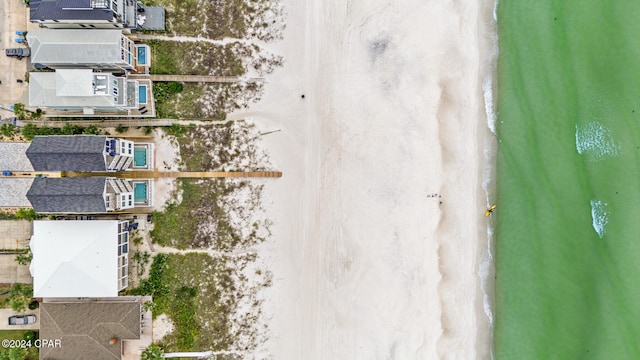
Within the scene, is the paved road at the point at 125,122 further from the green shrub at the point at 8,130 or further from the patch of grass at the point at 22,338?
the patch of grass at the point at 22,338

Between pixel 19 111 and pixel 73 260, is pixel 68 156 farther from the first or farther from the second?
pixel 19 111

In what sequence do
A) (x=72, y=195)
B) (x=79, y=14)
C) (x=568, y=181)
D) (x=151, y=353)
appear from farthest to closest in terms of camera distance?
(x=568, y=181) < (x=151, y=353) < (x=79, y=14) < (x=72, y=195)

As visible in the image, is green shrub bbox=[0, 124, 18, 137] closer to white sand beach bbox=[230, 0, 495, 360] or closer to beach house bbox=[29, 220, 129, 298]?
beach house bbox=[29, 220, 129, 298]

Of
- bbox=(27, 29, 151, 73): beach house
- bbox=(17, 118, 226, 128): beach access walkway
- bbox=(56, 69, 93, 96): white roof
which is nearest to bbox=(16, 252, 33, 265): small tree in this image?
bbox=(17, 118, 226, 128): beach access walkway

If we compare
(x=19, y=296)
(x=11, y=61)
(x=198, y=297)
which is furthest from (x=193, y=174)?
(x=11, y=61)

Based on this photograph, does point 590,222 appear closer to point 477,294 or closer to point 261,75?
point 477,294

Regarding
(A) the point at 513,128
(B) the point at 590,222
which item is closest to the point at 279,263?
(A) the point at 513,128

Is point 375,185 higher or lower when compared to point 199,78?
lower
